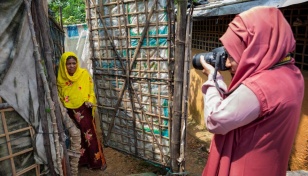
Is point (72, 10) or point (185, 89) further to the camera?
point (72, 10)

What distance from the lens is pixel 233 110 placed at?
1.07m

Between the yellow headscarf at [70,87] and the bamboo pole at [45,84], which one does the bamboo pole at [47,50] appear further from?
the yellow headscarf at [70,87]

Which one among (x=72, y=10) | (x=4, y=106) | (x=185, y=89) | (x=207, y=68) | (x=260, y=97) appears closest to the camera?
(x=260, y=97)

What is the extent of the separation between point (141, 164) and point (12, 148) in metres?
2.36

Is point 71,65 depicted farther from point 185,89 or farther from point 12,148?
point 185,89

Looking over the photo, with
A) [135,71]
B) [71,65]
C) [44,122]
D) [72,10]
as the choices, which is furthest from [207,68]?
[72,10]

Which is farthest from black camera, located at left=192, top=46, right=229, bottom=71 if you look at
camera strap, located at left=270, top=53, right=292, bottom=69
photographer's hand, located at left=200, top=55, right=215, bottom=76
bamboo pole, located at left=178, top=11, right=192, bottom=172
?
bamboo pole, located at left=178, top=11, right=192, bottom=172

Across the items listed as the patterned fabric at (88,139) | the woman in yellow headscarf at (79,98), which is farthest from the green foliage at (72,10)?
the patterned fabric at (88,139)

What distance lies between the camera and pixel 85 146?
12.1 ft

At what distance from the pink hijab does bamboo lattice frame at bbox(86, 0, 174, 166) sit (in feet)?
5.82

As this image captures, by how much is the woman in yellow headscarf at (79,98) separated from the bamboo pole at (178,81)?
1.31 metres

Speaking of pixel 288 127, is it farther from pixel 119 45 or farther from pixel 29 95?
pixel 119 45

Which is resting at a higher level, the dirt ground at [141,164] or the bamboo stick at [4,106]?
the bamboo stick at [4,106]

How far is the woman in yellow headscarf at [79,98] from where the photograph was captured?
10.7ft
